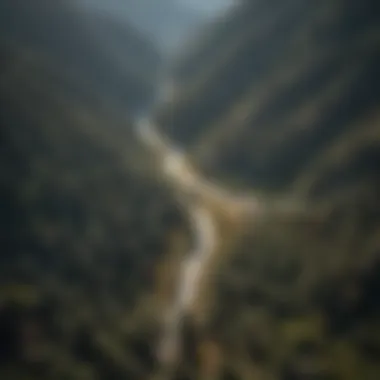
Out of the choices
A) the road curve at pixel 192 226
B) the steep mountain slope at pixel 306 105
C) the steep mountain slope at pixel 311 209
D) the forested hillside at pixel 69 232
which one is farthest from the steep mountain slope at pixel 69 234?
the steep mountain slope at pixel 306 105

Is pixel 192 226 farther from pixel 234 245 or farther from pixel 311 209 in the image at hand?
pixel 311 209

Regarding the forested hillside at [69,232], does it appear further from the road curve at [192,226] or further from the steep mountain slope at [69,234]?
the road curve at [192,226]

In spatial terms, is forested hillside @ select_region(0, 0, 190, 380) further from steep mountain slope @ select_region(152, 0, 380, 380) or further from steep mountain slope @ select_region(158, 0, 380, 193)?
steep mountain slope @ select_region(158, 0, 380, 193)

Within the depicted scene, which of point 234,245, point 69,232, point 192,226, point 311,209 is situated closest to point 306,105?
point 311,209

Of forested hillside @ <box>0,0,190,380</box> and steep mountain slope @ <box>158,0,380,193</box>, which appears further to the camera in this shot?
steep mountain slope @ <box>158,0,380,193</box>

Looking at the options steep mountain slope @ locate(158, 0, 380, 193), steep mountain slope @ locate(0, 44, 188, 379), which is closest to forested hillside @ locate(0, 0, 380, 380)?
steep mountain slope @ locate(0, 44, 188, 379)

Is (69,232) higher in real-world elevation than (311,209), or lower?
lower

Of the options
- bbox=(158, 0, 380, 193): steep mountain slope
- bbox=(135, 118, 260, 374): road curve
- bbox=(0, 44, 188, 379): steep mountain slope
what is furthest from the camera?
bbox=(158, 0, 380, 193): steep mountain slope

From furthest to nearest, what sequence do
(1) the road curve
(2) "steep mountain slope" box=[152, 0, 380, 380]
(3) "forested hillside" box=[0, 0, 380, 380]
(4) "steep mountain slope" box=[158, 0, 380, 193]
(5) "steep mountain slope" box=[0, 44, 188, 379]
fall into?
(4) "steep mountain slope" box=[158, 0, 380, 193] → (1) the road curve → (2) "steep mountain slope" box=[152, 0, 380, 380] → (3) "forested hillside" box=[0, 0, 380, 380] → (5) "steep mountain slope" box=[0, 44, 188, 379]

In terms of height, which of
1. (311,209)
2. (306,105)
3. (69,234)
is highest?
(306,105)

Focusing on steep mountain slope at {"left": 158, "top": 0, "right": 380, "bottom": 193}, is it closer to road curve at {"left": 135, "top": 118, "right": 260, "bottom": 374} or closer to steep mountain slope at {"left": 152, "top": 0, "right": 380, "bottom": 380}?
steep mountain slope at {"left": 152, "top": 0, "right": 380, "bottom": 380}

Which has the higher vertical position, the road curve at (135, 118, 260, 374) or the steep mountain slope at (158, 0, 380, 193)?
the steep mountain slope at (158, 0, 380, 193)
